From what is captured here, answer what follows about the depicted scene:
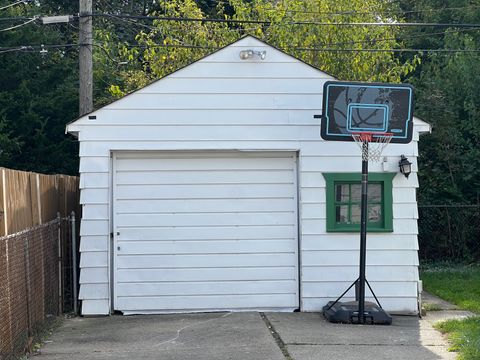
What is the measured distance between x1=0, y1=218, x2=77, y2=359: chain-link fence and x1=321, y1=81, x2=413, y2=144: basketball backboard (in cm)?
412

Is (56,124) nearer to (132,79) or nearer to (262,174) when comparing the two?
(132,79)

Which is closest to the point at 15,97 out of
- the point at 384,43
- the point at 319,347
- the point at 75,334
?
the point at 384,43

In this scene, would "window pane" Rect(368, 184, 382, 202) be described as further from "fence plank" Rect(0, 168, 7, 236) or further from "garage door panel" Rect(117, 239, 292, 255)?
"fence plank" Rect(0, 168, 7, 236)

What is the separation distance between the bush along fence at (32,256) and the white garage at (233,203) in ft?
2.29

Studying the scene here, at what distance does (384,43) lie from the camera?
64.7 feet

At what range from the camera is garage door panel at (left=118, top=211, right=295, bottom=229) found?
1162 cm

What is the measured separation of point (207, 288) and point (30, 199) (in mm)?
3008

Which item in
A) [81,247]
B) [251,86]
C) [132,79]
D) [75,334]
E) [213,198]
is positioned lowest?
[75,334]

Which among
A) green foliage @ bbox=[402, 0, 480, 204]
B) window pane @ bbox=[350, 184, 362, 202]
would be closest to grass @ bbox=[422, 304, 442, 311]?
window pane @ bbox=[350, 184, 362, 202]

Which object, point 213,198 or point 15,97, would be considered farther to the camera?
point 15,97

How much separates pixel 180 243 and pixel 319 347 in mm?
3362

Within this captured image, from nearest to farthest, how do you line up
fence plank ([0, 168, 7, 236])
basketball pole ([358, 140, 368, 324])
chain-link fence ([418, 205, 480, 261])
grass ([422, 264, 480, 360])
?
fence plank ([0, 168, 7, 236])
grass ([422, 264, 480, 360])
basketball pole ([358, 140, 368, 324])
chain-link fence ([418, 205, 480, 261])

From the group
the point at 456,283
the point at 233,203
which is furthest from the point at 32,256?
the point at 456,283

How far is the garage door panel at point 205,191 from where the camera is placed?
11641 mm
